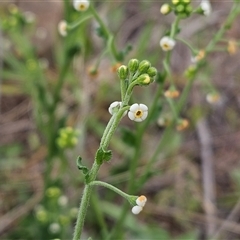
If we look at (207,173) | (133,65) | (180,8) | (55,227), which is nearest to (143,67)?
(133,65)

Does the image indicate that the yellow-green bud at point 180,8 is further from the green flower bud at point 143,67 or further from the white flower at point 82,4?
the green flower bud at point 143,67

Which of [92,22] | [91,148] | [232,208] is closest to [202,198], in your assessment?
[232,208]

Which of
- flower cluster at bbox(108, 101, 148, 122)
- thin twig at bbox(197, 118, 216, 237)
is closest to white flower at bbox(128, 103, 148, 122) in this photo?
flower cluster at bbox(108, 101, 148, 122)

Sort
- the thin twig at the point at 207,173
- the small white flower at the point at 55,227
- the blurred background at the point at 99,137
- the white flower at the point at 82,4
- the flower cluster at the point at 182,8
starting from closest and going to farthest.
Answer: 1. the flower cluster at the point at 182,8
2. the white flower at the point at 82,4
3. the small white flower at the point at 55,227
4. the blurred background at the point at 99,137
5. the thin twig at the point at 207,173

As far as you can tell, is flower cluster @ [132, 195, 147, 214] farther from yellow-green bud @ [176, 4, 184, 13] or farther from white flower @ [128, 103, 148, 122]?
yellow-green bud @ [176, 4, 184, 13]

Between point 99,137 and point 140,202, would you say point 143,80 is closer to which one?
point 140,202

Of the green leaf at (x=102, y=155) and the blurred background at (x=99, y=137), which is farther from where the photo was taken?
the blurred background at (x=99, y=137)

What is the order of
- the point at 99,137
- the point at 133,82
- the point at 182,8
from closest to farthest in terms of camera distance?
1. the point at 133,82
2. the point at 182,8
3. the point at 99,137

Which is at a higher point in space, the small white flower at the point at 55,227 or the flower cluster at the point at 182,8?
the flower cluster at the point at 182,8

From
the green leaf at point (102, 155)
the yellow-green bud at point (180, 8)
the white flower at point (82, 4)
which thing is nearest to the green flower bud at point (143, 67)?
the green leaf at point (102, 155)
